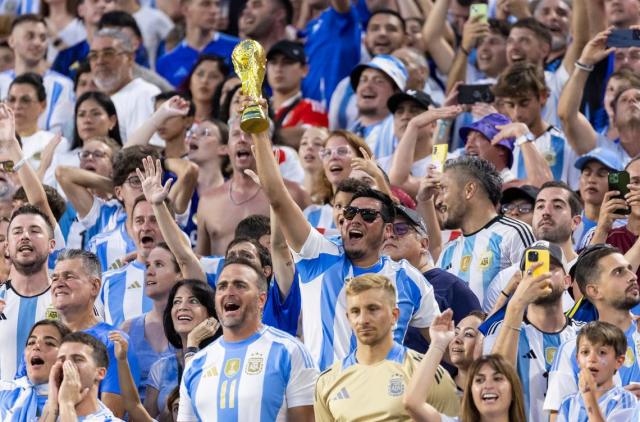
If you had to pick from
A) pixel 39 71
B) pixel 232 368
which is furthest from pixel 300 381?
pixel 39 71

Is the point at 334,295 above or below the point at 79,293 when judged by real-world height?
above

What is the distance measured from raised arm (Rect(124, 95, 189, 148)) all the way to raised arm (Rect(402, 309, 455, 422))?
16.6 ft

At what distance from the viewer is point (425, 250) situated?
1091 centimetres

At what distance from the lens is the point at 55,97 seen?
15.8 metres

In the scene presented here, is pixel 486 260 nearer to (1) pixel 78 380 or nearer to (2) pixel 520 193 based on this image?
(2) pixel 520 193

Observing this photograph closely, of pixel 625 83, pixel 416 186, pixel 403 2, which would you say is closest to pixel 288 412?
pixel 416 186

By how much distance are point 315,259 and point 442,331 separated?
120 centimetres

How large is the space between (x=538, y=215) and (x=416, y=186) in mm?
1509

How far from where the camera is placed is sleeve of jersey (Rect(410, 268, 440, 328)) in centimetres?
1022

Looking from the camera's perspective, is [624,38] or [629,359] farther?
[624,38]

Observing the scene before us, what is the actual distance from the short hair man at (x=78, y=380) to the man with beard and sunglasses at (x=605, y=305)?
255cm

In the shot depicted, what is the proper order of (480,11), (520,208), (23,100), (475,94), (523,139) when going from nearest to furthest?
(520,208)
(523,139)
(475,94)
(480,11)
(23,100)

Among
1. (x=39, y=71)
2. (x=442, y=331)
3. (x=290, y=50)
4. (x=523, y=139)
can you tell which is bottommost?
(x=442, y=331)

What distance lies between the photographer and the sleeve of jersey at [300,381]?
32.3 ft
